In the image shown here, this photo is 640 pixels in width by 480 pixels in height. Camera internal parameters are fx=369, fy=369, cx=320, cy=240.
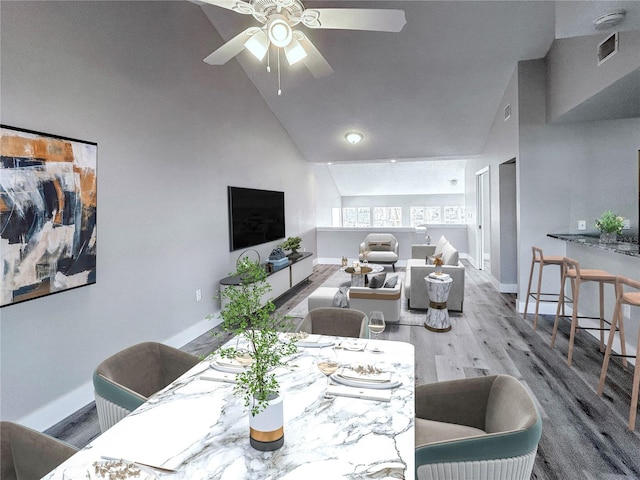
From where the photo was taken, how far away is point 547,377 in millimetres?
2941

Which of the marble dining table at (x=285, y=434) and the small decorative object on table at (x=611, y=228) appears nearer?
the marble dining table at (x=285, y=434)

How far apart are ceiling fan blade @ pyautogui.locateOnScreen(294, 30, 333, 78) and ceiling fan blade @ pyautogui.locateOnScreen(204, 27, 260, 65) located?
0.31 metres

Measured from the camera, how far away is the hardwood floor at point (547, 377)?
6.61ft

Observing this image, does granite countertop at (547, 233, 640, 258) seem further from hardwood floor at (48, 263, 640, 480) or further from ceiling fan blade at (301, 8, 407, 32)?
ceiling fan blade at (301, 8, 407, 32)

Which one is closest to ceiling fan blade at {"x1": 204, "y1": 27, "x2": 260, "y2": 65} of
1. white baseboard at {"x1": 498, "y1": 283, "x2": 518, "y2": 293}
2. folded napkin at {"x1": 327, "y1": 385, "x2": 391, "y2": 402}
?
folded napkin at {"x1": 327, "y1": 385, "x2": 391, "y2": 402}

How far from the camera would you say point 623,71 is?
2.80 m

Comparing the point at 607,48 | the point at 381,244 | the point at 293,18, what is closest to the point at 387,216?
the point at 381,244

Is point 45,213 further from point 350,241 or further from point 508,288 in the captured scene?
point 350,241

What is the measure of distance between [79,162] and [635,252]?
4.07 m

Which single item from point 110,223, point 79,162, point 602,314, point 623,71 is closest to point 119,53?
point 79,162

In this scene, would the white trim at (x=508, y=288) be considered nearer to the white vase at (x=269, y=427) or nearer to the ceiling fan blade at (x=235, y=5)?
the ceiling fan blade at (x=235, y=5)

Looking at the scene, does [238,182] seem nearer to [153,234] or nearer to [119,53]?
[153,234]

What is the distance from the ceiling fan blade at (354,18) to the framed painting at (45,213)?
1.77 meters

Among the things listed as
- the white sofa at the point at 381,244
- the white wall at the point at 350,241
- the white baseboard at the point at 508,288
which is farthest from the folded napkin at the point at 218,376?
the white wall at the point at 350,241
